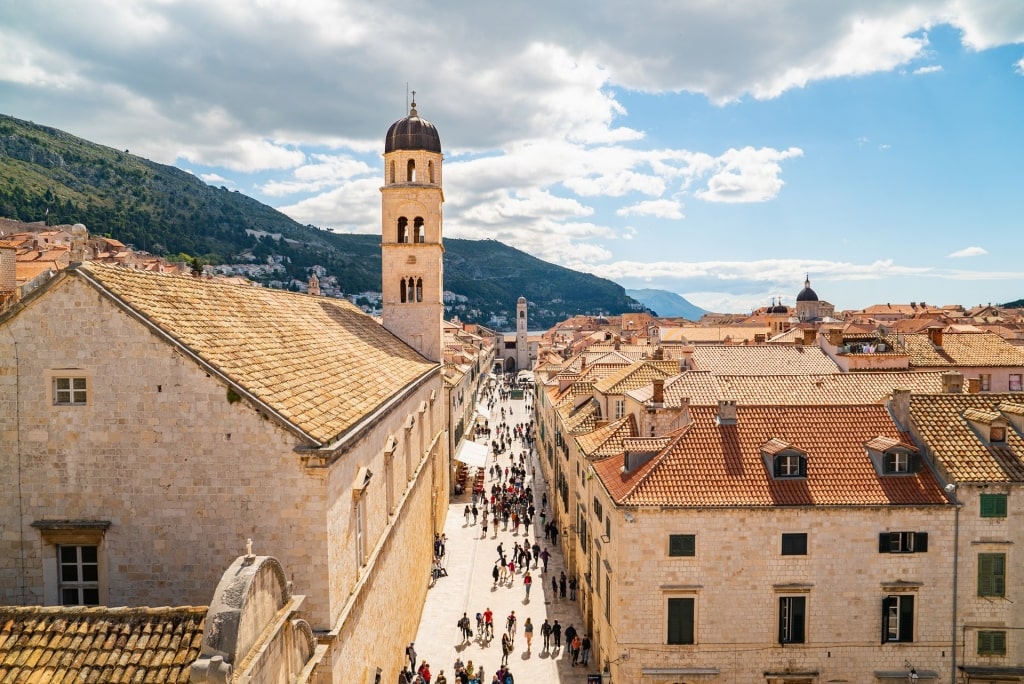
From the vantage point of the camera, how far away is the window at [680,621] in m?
20.7

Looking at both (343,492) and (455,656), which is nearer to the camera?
(343,492)

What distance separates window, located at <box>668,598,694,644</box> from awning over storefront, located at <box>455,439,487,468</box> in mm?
25630

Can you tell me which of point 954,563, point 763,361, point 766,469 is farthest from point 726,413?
point 763,361

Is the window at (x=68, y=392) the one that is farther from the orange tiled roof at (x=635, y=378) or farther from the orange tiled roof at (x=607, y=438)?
the orange tiled roof at (x=635, y=378)

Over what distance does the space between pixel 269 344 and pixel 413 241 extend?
22648mm

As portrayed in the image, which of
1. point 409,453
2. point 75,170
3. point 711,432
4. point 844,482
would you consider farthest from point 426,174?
point 75,170

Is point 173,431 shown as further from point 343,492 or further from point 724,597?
point 724,597

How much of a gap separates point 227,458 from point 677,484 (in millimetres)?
13511

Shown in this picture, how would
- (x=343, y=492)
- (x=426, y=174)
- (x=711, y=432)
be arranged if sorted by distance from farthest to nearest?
(x=426, y=174) → (x=711, y=432) → (x=343, y=492)

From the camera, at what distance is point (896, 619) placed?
68.7ft

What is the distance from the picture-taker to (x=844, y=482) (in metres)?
21.6

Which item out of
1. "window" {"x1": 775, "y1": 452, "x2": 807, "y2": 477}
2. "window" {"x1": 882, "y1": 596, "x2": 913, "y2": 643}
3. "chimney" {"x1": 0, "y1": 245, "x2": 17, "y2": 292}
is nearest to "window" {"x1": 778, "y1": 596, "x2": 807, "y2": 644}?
"window" {"x1": 882, "y1": 596, "x2": 913, "y2": 643}

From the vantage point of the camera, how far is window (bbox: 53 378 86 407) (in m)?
13.0

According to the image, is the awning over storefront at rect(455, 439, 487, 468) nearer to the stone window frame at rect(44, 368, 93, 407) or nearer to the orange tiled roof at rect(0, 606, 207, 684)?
the stone window frame at rect(44, 368, 93, 407)
